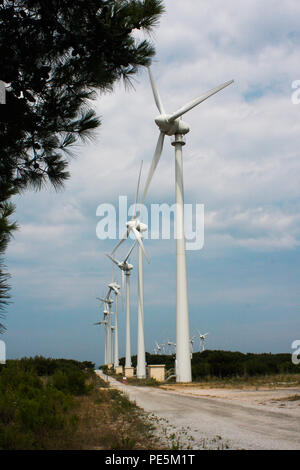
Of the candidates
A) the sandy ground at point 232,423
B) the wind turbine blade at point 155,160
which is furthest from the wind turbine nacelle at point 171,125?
the sandy ground at point 232,423

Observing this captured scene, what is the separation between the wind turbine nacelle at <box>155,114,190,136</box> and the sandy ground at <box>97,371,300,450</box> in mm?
21453

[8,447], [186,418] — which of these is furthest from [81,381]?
[8,447]

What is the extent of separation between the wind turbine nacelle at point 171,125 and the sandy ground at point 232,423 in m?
21.5

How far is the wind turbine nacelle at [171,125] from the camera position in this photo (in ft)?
106

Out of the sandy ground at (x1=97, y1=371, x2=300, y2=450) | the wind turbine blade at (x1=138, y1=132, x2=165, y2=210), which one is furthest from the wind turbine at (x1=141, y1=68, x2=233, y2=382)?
the sandy ground at (x1=97, y1=371, x2=300, y2=450)

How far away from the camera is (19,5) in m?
7.28

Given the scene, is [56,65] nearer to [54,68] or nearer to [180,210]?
[54,68]

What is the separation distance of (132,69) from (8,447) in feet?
22.6

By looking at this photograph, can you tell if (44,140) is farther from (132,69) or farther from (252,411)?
(252,411)

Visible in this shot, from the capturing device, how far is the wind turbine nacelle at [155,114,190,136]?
32438 mm

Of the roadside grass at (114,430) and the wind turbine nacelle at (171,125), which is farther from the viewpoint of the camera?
the wind turbine nacelle at (171,125)

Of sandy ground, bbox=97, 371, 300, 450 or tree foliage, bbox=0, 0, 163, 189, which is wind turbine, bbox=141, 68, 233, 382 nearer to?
sandy ground, bbox=97, 371, 300, 450

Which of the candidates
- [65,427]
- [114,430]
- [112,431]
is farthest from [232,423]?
[65,427]

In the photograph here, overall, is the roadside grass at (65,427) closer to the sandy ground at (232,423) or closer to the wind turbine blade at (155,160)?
the sandy ground at (232,423)
